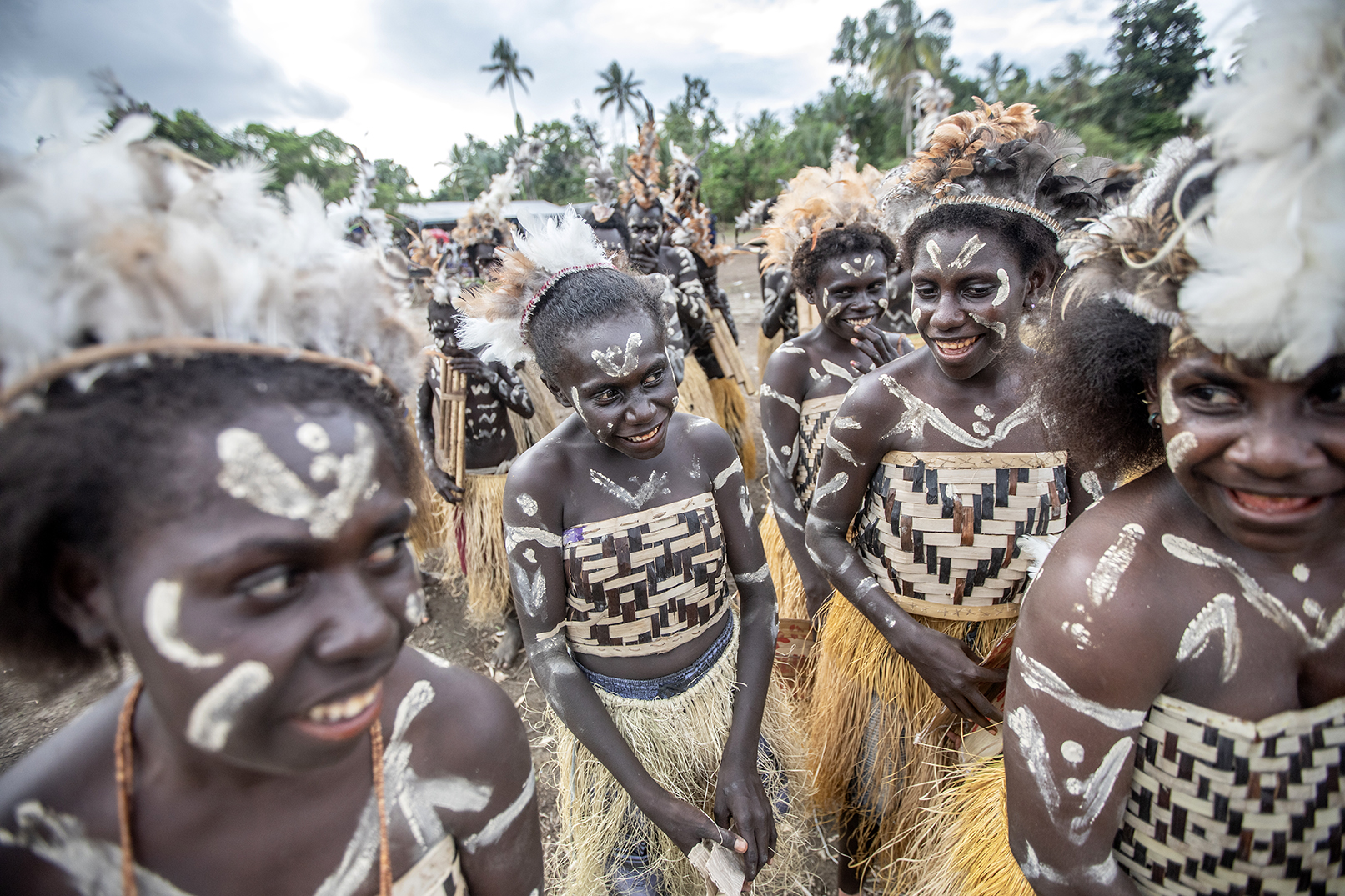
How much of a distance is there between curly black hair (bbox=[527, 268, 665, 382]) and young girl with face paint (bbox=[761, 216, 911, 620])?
126 cm

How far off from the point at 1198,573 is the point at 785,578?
2.48 metres

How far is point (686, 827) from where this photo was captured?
1.83 m

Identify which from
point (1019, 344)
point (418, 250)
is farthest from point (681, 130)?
point (1019, 344)

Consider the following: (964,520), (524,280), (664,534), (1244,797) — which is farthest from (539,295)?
(1244,797)

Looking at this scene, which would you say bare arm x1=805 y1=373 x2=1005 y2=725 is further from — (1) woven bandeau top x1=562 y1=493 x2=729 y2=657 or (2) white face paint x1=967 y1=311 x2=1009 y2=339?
(1) woven bandeau top x1=562 y1=493 x2=729 y2=657

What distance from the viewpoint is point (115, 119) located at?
93 cm

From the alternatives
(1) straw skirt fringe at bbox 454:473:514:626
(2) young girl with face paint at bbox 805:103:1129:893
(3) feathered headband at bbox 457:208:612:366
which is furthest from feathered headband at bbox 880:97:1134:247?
(1) straw skirt fringe at bbox 454:473:514:626

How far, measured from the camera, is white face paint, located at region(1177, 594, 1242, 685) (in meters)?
1.13

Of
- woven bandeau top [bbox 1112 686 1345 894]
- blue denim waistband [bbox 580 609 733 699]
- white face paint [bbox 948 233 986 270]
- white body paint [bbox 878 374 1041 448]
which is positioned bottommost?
blue denim waistband [bbox 580 609 733 699]

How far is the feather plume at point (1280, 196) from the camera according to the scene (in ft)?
2.62

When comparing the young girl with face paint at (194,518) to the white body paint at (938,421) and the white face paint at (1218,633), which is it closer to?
the white face paint at (1218,633)

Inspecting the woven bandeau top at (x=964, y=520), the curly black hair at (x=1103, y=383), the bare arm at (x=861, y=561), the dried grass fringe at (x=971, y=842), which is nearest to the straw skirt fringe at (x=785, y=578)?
the bare arm at (x=861, y=561)

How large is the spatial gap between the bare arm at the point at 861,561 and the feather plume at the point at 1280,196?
1187 millimetres

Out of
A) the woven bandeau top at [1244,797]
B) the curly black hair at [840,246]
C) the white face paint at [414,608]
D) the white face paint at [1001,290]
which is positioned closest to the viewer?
the white face paint at [414,608]
